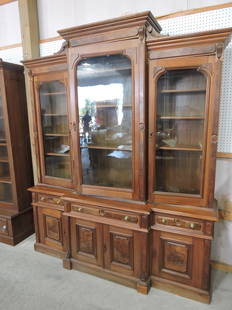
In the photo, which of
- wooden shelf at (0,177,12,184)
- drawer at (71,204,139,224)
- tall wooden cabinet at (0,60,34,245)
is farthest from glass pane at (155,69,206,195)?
wooden shelf at (0,177,12,184)

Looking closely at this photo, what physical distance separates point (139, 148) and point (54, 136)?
3.68 ft

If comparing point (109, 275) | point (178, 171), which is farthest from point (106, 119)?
point (109, 275)

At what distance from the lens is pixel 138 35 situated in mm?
1676

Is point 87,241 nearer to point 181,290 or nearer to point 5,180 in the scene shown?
point 181,290

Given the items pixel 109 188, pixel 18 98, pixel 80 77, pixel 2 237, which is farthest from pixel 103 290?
pixel 18 98

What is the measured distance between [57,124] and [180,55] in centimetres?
149

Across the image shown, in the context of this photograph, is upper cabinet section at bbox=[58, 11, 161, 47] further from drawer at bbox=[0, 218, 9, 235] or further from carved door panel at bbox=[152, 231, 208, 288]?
drawer at bbox=[0, 218, 9, 235]

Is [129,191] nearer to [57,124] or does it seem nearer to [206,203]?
[206,203]

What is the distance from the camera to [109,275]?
6.89ft

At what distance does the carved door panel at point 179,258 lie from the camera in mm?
1807

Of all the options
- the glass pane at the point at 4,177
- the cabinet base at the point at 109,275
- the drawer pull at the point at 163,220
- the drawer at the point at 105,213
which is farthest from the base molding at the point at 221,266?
the glass pane at the point at 4,177

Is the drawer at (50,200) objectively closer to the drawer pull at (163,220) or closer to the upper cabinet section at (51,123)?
the upper cabinet section at (51,123)

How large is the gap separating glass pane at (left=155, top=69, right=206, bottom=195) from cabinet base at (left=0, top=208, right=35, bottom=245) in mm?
1897

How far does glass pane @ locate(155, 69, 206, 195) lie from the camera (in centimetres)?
180
